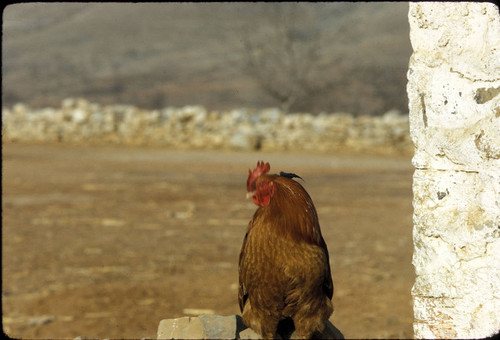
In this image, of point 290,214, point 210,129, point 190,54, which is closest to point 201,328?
point 290,214

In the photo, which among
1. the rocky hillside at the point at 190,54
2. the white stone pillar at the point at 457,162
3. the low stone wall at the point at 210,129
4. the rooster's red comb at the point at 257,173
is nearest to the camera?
the white stone pillar at the point at 457,162

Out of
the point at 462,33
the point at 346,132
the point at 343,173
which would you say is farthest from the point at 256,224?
the point at 346,132

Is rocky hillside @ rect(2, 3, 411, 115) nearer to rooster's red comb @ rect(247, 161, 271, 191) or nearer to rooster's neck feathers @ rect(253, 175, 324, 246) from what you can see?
rooster's red comb @ rect(247, 161, 271, 191)

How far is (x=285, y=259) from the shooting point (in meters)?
3.11

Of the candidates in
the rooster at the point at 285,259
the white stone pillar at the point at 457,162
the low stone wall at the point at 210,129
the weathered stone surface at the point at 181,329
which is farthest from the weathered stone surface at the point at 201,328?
the low stone wall at the point at 210,129

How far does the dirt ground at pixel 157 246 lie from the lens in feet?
18.5

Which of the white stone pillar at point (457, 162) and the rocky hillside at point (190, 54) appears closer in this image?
the white stone pillar at point (457, 162)

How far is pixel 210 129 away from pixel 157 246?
14409 millimetres

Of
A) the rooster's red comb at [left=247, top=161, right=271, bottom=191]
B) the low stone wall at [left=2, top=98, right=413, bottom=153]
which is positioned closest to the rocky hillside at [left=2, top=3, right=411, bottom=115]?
the low stone wall at [left=2, top=98, right=413, bottom=153]

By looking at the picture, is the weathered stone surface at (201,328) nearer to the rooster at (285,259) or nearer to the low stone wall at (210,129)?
the rooster at (285,259)

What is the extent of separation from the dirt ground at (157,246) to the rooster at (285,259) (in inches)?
75.1

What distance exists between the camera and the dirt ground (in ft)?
18.5

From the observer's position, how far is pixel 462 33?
113 inches

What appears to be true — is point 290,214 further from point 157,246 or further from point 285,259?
point 157,246
